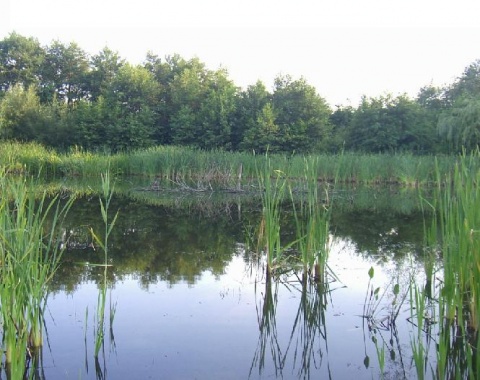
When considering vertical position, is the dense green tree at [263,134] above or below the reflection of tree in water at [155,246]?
above

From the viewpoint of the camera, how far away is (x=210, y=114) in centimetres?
3183

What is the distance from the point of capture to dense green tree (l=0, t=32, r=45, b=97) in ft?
126

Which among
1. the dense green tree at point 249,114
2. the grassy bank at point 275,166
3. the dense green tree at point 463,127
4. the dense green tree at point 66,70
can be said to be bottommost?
the grassy bank at point 275,166

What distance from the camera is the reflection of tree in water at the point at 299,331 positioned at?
3.20m

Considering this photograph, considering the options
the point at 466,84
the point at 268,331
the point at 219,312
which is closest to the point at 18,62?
the point at 466,84

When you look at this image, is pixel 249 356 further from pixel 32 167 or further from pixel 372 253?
pixel 32 167

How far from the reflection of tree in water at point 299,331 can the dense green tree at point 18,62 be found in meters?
38.7

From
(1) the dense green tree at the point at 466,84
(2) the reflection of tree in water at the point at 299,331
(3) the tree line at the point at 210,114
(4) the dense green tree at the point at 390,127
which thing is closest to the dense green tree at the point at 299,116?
(3) the tree line at the point at 210,114

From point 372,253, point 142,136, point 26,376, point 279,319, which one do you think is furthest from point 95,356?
point 142,136

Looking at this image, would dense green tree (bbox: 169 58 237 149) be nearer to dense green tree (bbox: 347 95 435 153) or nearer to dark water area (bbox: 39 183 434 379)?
dense green tree (bbox: 347 95 435 153)

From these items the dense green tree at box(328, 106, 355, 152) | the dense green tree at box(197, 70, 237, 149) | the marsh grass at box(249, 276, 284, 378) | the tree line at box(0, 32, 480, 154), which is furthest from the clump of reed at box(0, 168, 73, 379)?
the dense green tree at box(328, 106, 355, 152)

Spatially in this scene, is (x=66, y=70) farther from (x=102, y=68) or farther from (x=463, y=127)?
(x=463, y=127)

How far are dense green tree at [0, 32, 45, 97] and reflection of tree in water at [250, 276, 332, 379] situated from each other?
127 ft

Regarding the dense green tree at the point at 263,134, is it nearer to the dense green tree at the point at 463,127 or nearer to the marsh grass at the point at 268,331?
the dense green tree at the point at 463,127
